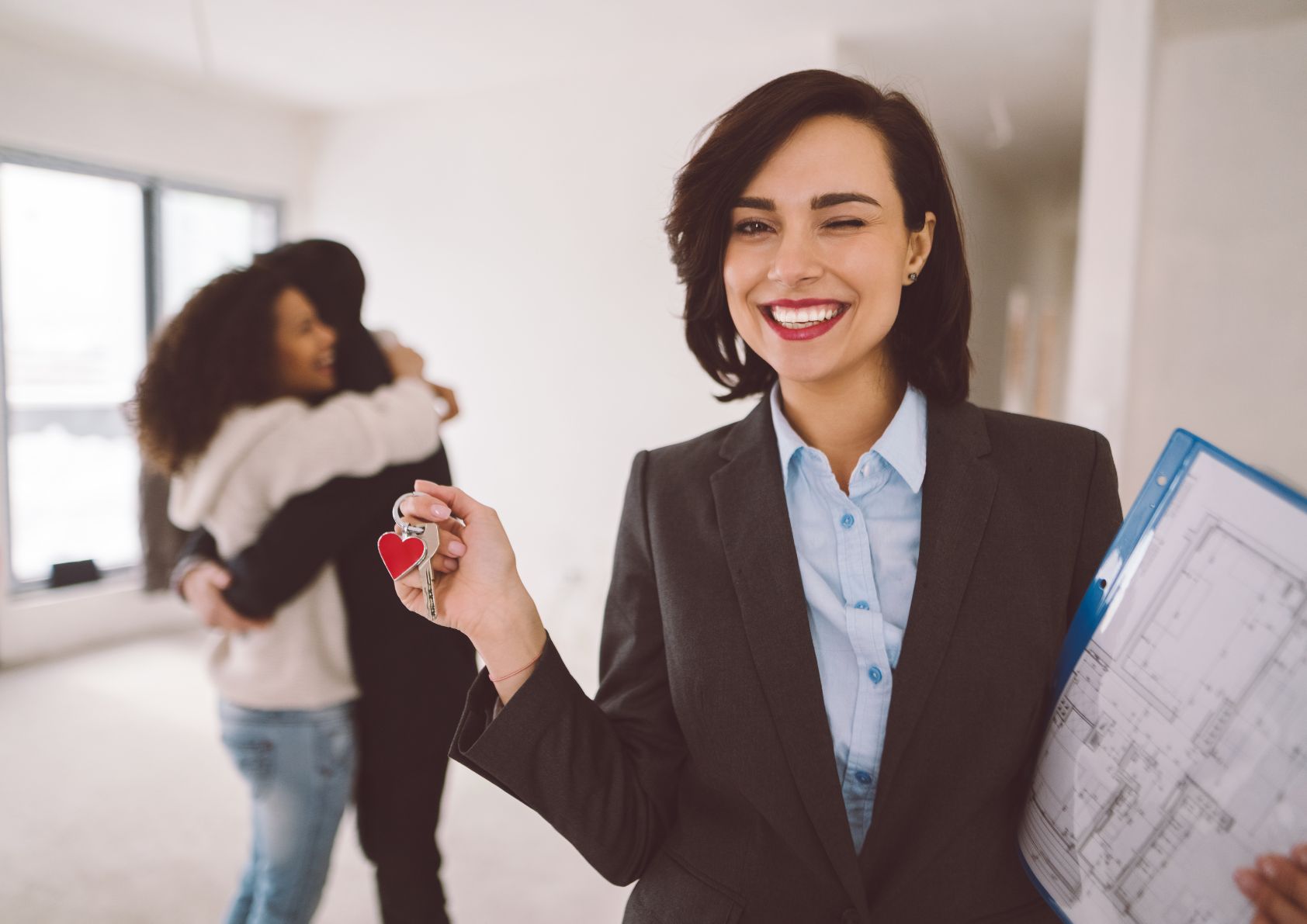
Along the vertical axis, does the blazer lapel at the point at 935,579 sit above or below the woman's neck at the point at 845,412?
below

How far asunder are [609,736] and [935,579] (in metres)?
0.38

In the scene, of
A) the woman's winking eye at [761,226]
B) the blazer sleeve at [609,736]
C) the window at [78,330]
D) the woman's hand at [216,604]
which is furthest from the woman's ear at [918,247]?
the window at [78,330]

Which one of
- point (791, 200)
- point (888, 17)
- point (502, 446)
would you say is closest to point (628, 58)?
point (888, 17)

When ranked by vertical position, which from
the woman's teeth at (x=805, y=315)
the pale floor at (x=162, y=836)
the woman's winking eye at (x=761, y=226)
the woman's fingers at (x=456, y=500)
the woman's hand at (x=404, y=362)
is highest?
the woman's winking eye at (x=761, y=226)

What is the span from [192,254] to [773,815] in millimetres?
5123

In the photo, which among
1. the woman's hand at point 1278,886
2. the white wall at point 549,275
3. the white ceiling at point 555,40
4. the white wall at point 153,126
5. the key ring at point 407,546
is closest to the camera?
the woman's hand at point 1278,886

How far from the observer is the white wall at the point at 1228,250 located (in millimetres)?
2912

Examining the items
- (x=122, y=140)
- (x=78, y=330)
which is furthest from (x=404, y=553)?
(x=122, y=140)

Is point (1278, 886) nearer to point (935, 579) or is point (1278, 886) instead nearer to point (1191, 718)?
point (1191, 718)

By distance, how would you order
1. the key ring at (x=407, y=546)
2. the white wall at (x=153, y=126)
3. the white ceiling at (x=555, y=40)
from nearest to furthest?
1. the key ring at (x=407, y=546)
2. the white ceiling at (x=555, y=40)
3. the white wall at (x=153, y=126)

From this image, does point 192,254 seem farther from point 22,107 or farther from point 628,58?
point 628,58

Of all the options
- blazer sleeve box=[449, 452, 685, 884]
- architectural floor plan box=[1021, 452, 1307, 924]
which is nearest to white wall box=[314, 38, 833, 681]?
blazer sleeve box=[449, 452, 685, 884]

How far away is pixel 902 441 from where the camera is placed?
0.88m

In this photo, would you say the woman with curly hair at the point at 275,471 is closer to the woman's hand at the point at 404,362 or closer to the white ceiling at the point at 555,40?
the woman's hand at the point at 404,362
